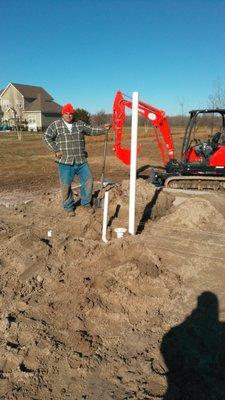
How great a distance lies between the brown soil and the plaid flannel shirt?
1093 millimetres

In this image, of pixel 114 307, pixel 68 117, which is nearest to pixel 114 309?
pixel 114 307

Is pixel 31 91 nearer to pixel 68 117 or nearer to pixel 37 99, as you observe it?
pixel 37 99

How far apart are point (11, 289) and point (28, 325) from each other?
3.07 feet

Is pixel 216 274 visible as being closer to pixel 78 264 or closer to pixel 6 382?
pixel 78 264

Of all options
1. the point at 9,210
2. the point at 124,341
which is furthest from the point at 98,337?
the point at 9,210

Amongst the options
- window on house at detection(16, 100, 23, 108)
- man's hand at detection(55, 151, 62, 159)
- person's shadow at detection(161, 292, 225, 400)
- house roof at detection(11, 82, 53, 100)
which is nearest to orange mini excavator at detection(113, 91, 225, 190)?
man's hand at detection(55, 151, 62, 159)

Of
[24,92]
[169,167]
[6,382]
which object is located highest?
[24,92]

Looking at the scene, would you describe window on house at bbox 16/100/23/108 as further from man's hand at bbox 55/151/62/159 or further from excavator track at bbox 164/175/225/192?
man's hand at bbox 55/151/62/159

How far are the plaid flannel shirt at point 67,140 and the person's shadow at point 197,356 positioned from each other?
391 centimetres

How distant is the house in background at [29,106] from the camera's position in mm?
64812

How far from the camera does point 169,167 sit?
10.8 m

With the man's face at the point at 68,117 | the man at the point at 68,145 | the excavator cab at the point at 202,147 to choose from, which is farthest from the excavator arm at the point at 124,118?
the man's face at the point at 68,117

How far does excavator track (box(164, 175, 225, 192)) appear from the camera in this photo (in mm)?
10281

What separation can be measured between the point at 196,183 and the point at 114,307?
6396 millimetres
